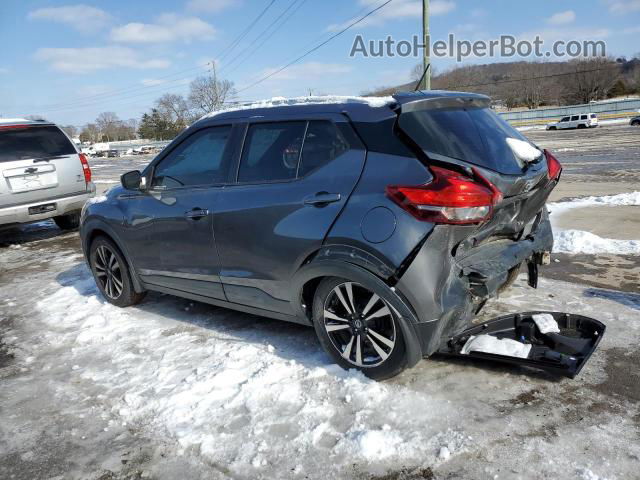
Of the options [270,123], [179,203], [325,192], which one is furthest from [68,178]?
[325,192]

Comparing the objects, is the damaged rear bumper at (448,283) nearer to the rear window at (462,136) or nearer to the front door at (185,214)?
the rear window at (462,136)

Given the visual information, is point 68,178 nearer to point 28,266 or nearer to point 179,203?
point 28,266

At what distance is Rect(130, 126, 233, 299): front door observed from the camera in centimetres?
393

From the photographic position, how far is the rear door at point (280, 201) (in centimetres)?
323

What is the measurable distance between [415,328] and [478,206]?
768 millimetres

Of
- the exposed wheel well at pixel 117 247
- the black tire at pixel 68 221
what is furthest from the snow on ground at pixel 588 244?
the black tire at pixel 68 221

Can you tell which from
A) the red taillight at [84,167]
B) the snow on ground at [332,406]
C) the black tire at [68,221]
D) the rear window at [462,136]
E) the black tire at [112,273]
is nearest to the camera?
the snow on ground at [332,406]

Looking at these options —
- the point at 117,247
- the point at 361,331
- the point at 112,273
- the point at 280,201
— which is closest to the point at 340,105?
the point at 280,201

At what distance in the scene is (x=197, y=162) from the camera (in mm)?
4109

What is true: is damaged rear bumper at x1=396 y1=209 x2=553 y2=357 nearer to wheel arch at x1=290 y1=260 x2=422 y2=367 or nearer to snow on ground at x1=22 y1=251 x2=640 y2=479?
wheel arch at x1=290 y1=260 x2=422 y2=367

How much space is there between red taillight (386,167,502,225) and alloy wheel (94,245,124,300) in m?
3.16

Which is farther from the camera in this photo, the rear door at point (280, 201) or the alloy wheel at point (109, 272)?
the alloy wheel at point (109, 272)

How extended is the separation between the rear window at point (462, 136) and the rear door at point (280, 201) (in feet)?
1.22

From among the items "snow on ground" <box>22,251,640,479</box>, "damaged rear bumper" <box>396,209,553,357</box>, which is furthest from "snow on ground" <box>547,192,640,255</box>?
"damaged rear bumper" <box>396,209,553,357</box>
